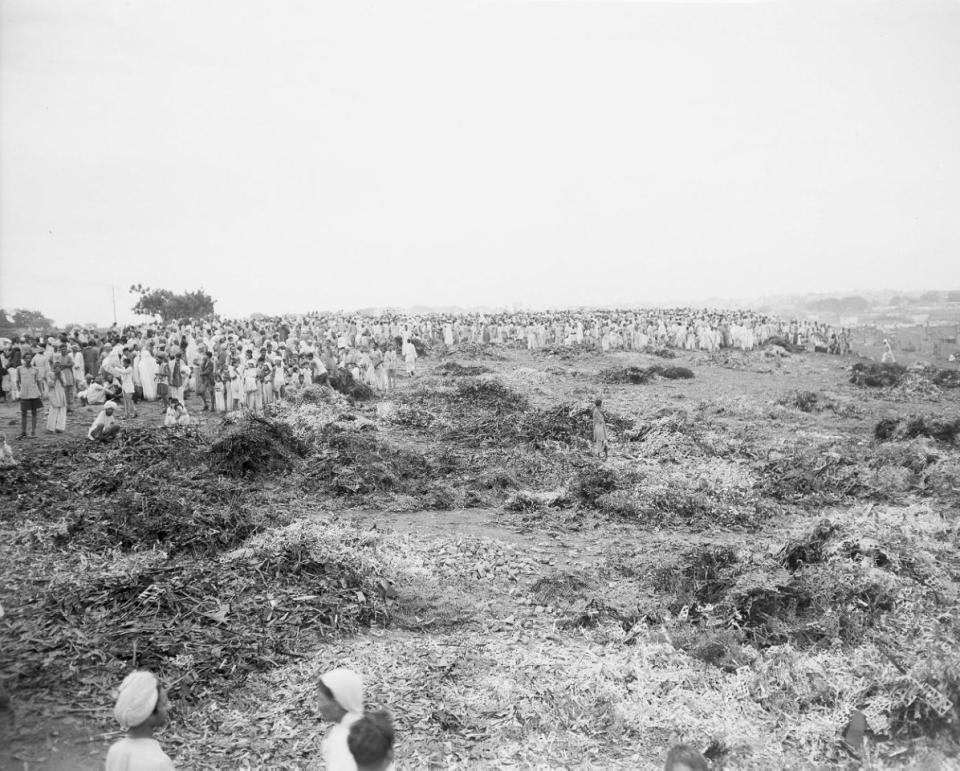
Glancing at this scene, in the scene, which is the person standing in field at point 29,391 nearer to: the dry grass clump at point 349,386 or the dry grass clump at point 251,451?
the dry grass clump at point 251,451

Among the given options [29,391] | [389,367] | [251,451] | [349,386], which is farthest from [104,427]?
[389,367]

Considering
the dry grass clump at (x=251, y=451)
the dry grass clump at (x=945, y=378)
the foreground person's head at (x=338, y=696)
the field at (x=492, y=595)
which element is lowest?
the field at (x=492, y=595)

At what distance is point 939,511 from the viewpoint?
9727 millimetres

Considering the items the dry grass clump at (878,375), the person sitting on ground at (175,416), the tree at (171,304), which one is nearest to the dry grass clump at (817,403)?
the dry grass clump at (878,375)

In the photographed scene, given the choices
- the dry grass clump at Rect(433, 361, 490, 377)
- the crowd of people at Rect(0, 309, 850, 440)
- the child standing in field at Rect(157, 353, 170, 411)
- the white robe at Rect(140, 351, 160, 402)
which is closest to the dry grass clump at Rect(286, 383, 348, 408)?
the crowd of people at Rect(0, 309, 850, 440)

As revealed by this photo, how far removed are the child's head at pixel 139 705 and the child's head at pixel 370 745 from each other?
925 millimetres

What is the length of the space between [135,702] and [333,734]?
3.02 ft

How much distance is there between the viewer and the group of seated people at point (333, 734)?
9.82 ft

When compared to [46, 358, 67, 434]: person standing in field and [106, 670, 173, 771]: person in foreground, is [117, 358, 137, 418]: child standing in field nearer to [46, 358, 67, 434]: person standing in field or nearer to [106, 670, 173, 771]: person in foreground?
[46, 358, 67, 434]: person standing in field

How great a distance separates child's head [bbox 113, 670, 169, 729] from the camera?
120 inches

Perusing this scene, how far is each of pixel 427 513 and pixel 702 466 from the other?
5.11 m

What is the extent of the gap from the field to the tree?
127 feet

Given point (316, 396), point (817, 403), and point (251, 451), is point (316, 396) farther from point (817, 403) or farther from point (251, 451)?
point (817, 403)

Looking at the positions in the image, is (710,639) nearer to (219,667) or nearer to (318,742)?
(318,742)
